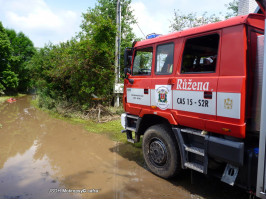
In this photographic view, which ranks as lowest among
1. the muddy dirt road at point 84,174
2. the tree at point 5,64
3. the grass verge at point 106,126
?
the muddy dirt road at point 84,174

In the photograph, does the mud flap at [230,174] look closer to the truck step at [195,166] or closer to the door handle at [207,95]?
the truck step at [195,166]

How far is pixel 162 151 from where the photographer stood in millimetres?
4242

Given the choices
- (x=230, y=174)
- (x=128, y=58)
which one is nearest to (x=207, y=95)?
(x=230, y=174)

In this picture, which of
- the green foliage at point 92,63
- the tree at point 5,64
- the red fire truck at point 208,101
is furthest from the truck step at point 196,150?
the tree at point 5,64

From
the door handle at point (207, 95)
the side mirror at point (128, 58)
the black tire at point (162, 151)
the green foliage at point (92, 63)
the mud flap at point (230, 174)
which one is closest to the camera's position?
the mud flap at point (230, 174)

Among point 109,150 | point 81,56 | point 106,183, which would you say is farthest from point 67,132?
point 106,183

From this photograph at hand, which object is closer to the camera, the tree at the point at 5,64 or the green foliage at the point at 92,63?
the green foliage at the point at 92,63

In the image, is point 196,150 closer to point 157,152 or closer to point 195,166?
point 195,166

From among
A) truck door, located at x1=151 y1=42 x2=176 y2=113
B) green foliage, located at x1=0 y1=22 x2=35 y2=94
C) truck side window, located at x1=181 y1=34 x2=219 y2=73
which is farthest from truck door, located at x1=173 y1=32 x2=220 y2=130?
green foliage, located at x1=0 y1=22 x2=35 y2=94

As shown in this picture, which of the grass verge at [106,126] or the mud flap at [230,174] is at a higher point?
the mud flap at [230,174]

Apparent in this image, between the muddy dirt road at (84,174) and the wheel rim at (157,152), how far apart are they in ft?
1.29

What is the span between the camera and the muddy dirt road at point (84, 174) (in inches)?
152

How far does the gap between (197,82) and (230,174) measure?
5.00 ft

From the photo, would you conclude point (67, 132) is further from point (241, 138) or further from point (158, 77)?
point (241, 138)
